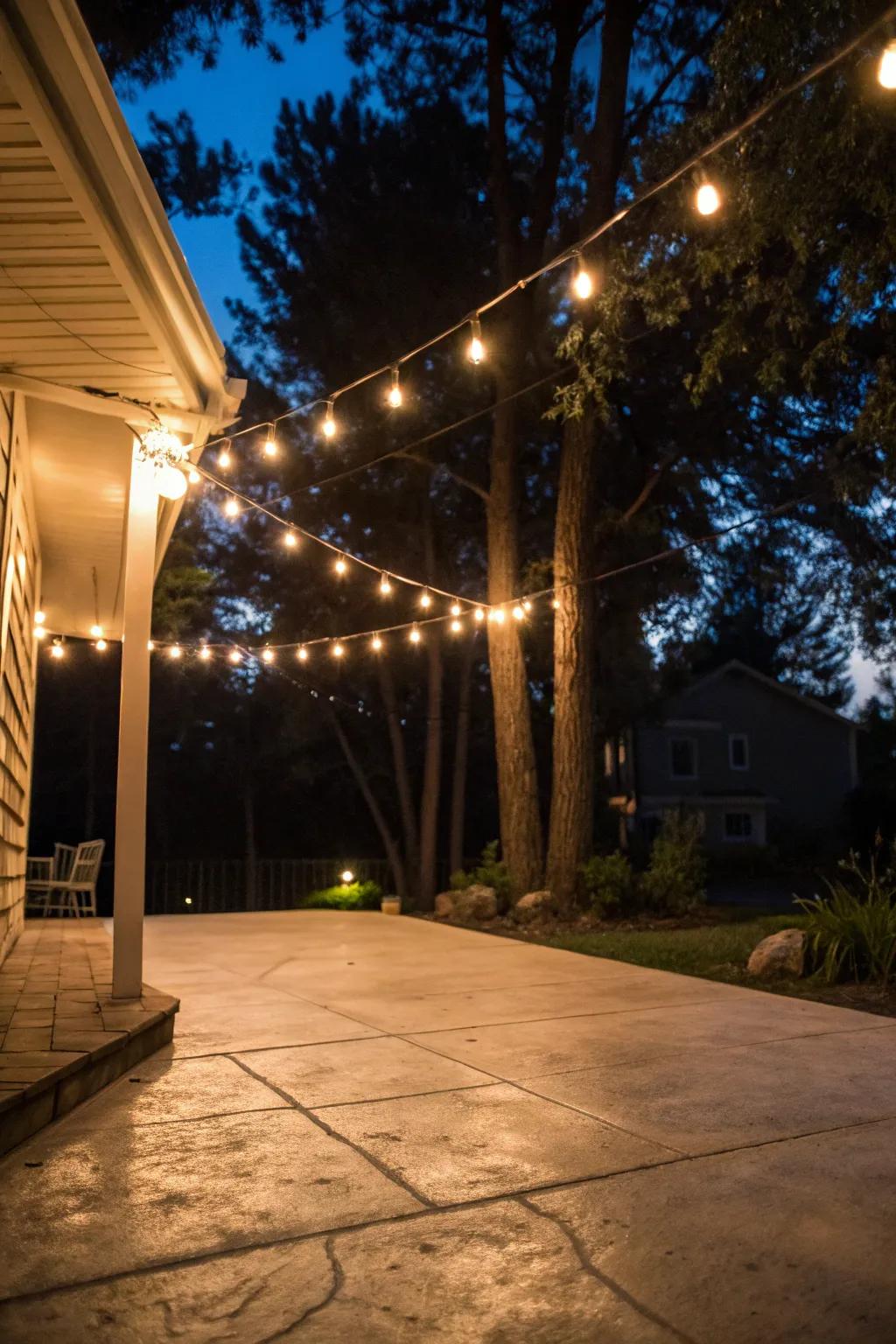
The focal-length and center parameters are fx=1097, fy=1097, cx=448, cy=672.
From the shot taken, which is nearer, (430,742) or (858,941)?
(858,941)

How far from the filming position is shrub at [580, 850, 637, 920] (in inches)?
438

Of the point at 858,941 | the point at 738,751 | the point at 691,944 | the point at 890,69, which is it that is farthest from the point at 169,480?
the point at 738,751

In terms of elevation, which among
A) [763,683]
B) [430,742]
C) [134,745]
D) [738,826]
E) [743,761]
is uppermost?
[763,683]

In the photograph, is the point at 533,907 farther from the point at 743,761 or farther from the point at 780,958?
the point at 743,761

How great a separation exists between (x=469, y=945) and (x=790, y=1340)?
7.05 metres

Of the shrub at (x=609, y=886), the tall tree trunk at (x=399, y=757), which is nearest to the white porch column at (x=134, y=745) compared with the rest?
the shrub at (x=609, y=886)

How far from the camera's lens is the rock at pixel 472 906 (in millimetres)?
11703

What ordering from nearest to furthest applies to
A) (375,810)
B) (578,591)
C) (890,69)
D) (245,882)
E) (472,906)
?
(890,69), (472,906), (578,591), (375,810), (245,882)

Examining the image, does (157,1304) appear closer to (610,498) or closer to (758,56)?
(758,56)

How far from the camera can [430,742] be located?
1706 centimetres

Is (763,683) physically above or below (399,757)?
above

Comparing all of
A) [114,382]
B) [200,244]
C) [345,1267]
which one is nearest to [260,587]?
[200,244]

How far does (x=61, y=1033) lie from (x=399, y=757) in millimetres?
13533

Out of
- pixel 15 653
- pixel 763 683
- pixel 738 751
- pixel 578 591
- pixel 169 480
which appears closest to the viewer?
pixel 169 480
